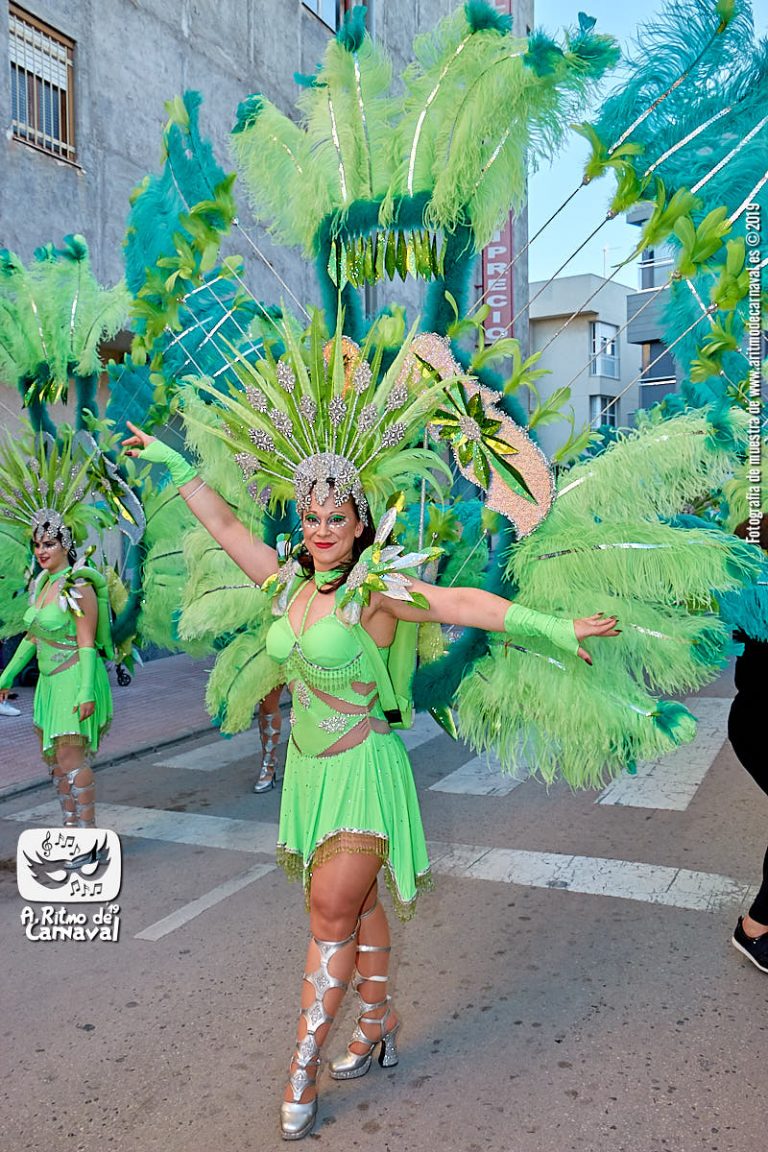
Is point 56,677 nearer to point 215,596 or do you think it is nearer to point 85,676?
point 85,676

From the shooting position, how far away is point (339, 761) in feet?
9.32

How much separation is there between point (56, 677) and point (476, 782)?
3.12 metres

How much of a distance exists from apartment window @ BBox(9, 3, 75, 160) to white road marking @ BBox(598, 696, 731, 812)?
8793 millimetres

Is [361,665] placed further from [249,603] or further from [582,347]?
[582,347]

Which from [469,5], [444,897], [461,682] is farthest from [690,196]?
[444,897]

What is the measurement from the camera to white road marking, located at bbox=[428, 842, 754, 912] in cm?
450

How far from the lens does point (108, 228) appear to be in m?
11.1

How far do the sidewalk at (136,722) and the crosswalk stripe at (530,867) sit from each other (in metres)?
1.31

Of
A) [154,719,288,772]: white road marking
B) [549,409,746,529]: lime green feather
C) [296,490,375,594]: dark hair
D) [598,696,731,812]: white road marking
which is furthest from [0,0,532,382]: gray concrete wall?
[549,409,746,529]: lime green feather

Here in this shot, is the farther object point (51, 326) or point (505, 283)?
point (505, 283)

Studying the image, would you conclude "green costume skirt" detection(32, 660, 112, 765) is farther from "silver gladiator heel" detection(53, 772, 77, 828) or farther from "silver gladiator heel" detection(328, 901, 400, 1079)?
"silver gladiator heel" detection(328, 901, 400, 1079)

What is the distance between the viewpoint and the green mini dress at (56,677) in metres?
4.81

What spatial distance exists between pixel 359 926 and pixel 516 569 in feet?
4.04

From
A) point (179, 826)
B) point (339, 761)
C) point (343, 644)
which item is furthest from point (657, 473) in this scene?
point (179, 826)
